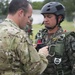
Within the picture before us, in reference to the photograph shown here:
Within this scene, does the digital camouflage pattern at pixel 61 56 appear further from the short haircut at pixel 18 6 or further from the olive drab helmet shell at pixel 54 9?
the short haircut at pixel 18 6

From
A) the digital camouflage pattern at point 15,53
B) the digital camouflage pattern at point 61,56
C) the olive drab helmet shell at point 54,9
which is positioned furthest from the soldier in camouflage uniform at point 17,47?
the olive drab helmet shell at point 54,9

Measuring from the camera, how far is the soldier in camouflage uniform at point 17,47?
9.61 ft

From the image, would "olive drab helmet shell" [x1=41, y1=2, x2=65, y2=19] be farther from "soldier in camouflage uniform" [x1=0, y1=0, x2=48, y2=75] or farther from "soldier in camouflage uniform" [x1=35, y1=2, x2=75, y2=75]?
"soldier in camouflage uniform" [x1=0, y1=0, x2=48, y2=75]

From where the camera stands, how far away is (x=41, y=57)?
3.12 m

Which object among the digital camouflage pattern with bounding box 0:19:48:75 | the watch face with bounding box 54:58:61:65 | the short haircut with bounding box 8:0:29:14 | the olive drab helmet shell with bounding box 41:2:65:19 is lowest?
the watch face with bounding box 54:58:61:65

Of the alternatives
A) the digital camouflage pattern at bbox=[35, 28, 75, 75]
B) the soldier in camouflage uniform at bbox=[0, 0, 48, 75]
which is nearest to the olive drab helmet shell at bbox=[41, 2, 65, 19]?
the digital camouflage pattern at bbox=[35, 28, 75, 75]

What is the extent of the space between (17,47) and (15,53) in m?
0.08

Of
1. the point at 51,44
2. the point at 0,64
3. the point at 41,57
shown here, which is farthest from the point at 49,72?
the point at 0,64

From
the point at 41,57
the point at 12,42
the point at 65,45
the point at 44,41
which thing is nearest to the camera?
the point at 12,42

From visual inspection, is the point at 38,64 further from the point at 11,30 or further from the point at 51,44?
the point at 51,44

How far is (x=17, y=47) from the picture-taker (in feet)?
9.58

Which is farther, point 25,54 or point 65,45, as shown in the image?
point 65,45

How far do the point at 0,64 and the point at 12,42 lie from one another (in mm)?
282

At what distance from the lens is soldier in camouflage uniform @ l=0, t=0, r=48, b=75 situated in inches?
115
